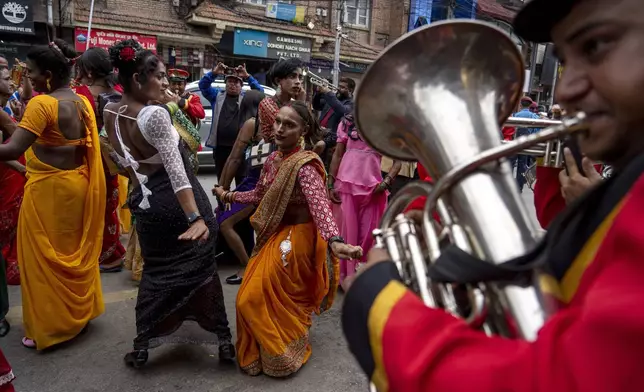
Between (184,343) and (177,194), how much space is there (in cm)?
88

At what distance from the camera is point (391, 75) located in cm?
102

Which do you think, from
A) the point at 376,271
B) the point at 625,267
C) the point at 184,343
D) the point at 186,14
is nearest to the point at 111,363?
the point at 184,343

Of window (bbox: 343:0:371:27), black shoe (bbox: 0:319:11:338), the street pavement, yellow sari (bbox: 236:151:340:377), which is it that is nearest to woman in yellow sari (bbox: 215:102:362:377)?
yellow sari (bbox: 236:151:340:377)

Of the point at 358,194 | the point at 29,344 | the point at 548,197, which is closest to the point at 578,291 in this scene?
the point at 548,197

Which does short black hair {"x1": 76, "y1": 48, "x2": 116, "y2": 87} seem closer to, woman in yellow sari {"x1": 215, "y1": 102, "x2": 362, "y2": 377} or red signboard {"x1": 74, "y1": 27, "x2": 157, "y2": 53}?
woman in yellow sari {"x1": 215, "y1": 102, "x2": 362, "y2": 377}

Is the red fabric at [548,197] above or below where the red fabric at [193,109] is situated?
above

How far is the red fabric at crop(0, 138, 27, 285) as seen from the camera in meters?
3.64

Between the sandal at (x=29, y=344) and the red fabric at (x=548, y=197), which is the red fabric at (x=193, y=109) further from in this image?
the red fabric at (x=548, y=197)

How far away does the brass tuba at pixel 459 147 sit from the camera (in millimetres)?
756

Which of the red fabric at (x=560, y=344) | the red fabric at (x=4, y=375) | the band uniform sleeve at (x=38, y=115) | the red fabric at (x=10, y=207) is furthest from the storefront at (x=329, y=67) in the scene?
the red fabric at (x=560, y=344)

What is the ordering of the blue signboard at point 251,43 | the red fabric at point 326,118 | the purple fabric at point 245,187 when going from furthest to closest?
the blue signboard at point 251,43, the red fabric at point 326,118, the purple fabric at point 245,187

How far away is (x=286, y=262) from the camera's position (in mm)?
2658

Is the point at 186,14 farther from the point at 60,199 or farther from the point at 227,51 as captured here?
the point at 60,199

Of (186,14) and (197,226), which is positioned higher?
(186,14)
